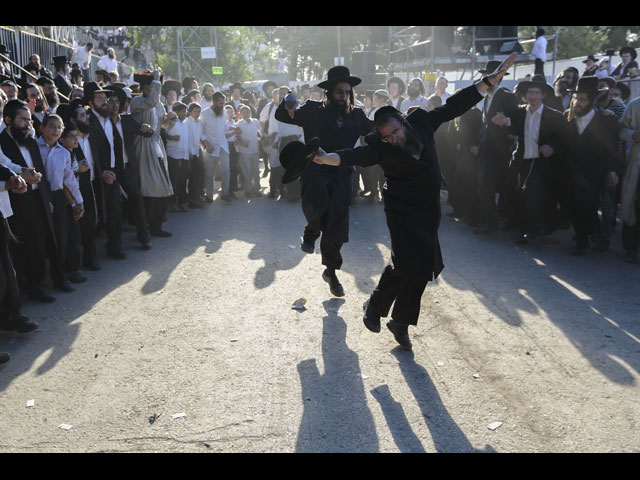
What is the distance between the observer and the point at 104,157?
8461 millimetres

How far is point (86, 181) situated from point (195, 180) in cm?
474

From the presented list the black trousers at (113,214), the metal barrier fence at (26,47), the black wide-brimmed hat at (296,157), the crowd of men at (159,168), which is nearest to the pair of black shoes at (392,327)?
the black wide-brimmed hat at (296,157)

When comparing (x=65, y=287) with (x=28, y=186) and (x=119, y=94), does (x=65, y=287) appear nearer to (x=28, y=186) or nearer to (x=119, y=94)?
(x=28, y=186)

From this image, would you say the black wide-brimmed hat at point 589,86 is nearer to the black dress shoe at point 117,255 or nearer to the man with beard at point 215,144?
the black dress shoe at point 117,255

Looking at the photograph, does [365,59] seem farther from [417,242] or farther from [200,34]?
[200,34]

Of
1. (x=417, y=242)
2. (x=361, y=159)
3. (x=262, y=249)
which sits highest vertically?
(x=361, y=159)

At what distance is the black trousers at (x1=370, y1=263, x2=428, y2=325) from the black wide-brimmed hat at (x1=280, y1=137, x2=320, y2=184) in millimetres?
1240

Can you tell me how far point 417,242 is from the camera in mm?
5164

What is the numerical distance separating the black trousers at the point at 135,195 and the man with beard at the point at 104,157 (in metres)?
0.15

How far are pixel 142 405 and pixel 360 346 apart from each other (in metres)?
1.88

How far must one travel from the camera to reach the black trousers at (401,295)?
5258 mm

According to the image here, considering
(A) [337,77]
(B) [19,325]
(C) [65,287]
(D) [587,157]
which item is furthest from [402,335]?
(D) [587,157]

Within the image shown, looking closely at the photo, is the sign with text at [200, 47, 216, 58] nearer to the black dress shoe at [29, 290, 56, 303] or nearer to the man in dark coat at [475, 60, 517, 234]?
the man in dark coat at [475, 60, 517, 234]

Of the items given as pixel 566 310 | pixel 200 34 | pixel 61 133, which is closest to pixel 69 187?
pixel 61 133
